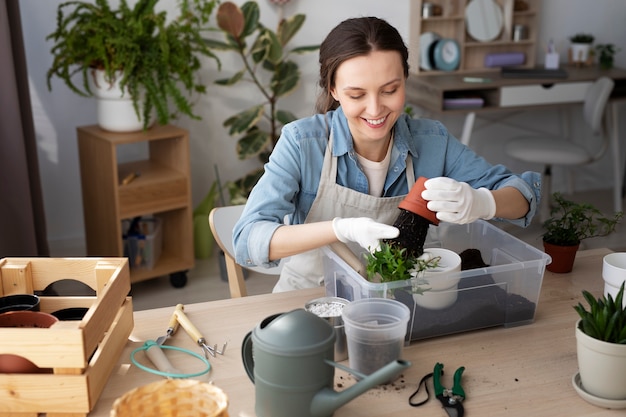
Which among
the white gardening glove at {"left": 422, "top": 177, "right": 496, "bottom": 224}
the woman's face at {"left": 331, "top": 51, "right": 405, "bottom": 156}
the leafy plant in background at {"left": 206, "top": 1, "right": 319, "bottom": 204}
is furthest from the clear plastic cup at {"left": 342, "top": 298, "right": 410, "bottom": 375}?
the leafy plant in background at {"left": 206, "top": 1, "right": 319, "bottom": 204}

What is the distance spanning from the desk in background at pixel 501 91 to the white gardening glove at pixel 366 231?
223 centimetres

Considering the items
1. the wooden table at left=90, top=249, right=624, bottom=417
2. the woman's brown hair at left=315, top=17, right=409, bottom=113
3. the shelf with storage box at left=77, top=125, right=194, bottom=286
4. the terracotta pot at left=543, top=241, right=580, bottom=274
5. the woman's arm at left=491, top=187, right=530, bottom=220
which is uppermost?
the woman's brown hair at left=315, top=17, right=409, bottom=113

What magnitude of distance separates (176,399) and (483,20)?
3437 millimetres

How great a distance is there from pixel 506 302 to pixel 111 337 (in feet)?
2.28

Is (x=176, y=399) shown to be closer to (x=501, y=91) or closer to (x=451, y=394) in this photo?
(x=451, y=394)

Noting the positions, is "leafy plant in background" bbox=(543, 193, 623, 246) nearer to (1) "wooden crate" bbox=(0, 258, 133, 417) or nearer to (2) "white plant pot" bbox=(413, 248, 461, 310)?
(2) "white plant pot" bbox=(413, 248, 461, 310)

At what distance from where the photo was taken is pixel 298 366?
3.29 feet

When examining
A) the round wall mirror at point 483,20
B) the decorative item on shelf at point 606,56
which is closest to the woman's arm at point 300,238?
the round wall mirror at point 483,20

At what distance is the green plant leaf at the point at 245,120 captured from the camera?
3381mm

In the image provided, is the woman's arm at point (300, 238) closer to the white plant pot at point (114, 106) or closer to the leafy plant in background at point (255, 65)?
the white plant pot at point (114, 106)

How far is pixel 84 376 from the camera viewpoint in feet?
3.51

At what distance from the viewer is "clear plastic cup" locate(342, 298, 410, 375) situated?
3.80 ft

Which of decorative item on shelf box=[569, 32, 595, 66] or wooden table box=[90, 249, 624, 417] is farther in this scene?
decorative item on shelf box=[569, 32, 595, 66]

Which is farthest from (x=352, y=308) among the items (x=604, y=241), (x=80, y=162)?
(x=604, y=241)
